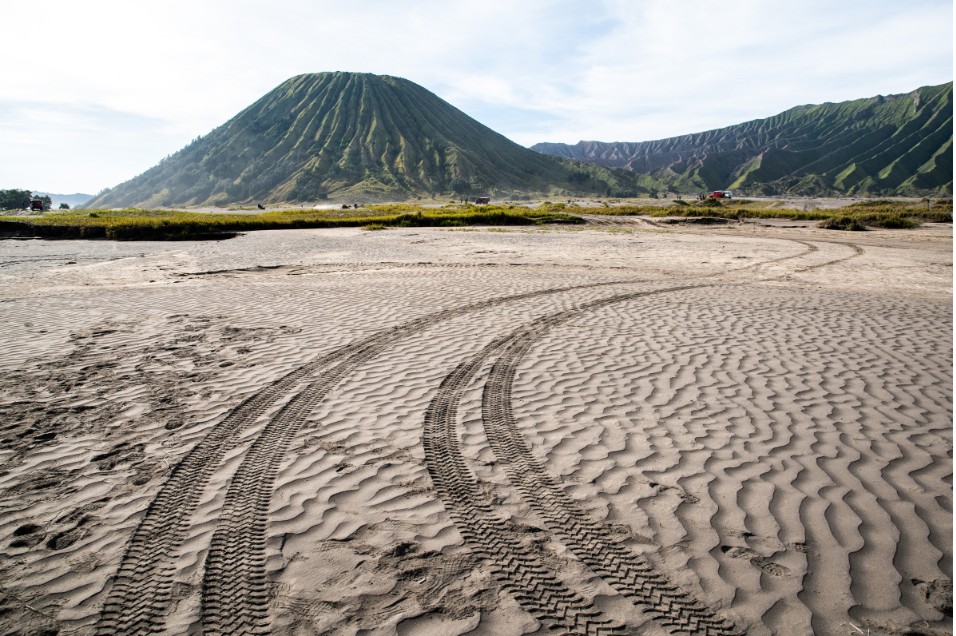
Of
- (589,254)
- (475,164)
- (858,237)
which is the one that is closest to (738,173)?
(475,164)

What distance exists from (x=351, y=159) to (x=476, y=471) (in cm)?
15415

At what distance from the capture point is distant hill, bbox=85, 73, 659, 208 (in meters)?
137

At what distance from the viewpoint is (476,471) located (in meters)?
4.58

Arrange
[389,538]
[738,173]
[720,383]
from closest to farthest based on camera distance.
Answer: [389,538], [720,383], [738,173]

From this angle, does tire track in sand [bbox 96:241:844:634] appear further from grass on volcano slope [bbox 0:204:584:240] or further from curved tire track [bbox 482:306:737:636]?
grass on volcano slope [bbox 0:204:584:240]

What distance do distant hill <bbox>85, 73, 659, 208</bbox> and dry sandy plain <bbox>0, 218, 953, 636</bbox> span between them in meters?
112

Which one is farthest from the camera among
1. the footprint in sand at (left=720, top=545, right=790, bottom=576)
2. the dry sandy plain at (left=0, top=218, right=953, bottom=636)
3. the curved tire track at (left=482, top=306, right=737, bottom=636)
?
the footprint in sand at (left=720, top=545, right=790, bottom=576)

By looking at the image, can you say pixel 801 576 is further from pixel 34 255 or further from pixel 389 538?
pixel 34 255

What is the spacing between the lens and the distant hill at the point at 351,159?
137 m

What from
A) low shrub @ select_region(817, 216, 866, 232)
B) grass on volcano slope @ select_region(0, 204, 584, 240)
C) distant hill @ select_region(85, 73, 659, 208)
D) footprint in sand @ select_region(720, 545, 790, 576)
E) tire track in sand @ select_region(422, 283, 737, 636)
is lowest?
footprint in sand @ select_region(720, 545, 790, 576)

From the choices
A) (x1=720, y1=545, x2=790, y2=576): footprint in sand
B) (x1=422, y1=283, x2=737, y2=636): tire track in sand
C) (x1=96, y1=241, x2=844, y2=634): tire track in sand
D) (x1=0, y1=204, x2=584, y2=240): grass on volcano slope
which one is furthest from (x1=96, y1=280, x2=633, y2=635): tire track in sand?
(x1=0, y1=204, x2=584, y2=240): grass on volcano slope

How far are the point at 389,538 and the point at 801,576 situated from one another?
2.71m

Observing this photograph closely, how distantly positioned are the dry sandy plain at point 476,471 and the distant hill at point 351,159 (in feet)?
367

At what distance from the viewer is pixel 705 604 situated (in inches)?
123
